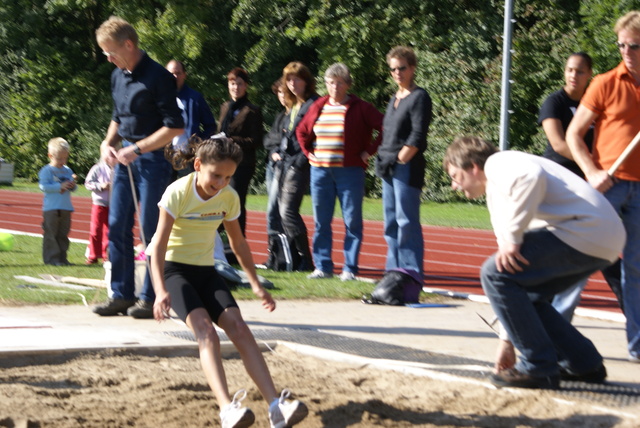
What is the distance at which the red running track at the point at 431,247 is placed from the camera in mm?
10895

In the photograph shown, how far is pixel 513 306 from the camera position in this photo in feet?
18.0

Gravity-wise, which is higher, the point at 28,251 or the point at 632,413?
the point at 632,413

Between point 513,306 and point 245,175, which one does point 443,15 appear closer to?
point 245,175

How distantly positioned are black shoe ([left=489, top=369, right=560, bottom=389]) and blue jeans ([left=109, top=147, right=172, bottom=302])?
10.3ft

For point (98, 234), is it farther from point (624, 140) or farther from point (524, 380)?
point (524, 380)

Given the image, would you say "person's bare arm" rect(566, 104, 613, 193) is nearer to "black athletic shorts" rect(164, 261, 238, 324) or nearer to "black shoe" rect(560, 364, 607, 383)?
"black shoe" rect(560, 364, 607, 383)

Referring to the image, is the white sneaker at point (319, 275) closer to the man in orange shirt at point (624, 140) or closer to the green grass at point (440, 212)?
the man in orange shirt at point (624, 140)

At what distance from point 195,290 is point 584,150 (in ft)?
8.81

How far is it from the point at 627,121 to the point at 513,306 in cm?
169

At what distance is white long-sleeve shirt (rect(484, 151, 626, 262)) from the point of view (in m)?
5.25

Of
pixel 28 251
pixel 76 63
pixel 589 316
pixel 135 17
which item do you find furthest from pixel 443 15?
pixel 589 316

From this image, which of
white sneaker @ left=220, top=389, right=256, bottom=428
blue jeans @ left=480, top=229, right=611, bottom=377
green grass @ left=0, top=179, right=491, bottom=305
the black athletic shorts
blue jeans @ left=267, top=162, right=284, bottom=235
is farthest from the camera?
blue jeans @ left=267, top=162, right=284, bottom=235

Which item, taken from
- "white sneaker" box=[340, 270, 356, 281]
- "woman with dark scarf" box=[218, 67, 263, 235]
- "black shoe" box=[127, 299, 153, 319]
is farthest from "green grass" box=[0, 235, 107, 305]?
"white sneaker" box=[340, 270, 356, 281]

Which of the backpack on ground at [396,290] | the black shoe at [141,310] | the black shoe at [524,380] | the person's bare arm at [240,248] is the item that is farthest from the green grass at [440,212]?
the person's bare arm at [240,248]
